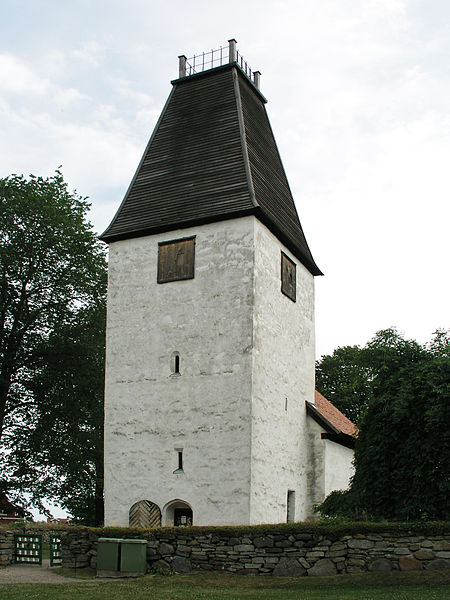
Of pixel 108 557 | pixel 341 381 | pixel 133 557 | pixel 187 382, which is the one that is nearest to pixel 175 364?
pixel 187 382

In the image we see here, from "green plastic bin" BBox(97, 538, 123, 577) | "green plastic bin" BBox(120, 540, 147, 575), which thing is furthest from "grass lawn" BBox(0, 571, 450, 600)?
"green plastic bin" BBox(97, 538, 123, 577)

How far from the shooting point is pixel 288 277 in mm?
24312

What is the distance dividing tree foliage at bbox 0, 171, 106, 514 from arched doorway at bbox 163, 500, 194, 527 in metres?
7.99

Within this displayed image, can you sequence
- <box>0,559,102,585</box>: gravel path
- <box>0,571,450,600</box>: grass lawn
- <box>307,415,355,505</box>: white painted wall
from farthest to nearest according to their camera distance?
<box>307,415,355,505</box>: white painted wall < <box>0,559,102,585</box>: gravel path < <box>0,571,450,600</box>: grass lawn

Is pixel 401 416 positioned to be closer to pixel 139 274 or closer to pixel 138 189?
pixel 139 274

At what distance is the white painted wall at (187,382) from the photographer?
20375 mm

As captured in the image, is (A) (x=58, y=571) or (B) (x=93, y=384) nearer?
(A) (x=58, y=571)

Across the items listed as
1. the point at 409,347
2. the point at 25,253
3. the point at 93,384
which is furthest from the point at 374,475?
the point at 25,253

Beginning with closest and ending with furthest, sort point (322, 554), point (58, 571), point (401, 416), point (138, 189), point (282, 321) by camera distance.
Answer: point (322, 554) → point (58, 571) → point (401, 416) → point (282, 321) → point (138, 189)

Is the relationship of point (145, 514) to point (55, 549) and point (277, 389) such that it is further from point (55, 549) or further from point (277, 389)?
point (277, 389)

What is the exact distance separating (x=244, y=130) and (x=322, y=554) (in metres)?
15.1

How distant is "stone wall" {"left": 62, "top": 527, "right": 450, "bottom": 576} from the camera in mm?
13156

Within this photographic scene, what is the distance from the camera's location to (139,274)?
23.6 meters

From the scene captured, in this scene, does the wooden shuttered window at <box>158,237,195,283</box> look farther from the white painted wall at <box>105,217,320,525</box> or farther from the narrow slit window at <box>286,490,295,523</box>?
the narrow slit window at <box>286,490,295,523</box>
